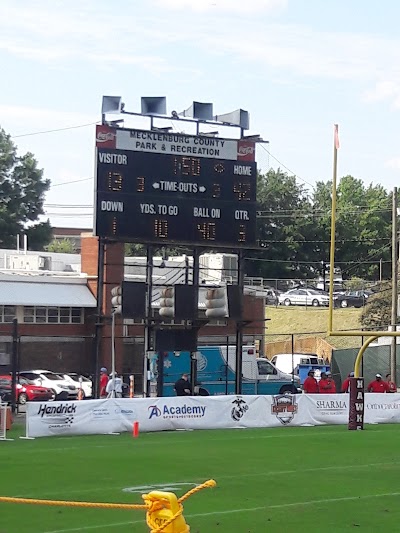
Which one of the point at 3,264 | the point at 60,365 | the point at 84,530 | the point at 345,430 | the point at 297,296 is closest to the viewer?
the point at 84,530

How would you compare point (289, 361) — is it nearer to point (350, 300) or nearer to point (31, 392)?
point (31, 392)

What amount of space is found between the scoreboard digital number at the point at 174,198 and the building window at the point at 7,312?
59.8 ft

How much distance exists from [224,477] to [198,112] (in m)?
16.7

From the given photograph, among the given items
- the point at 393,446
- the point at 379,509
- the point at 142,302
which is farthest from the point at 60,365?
the point at 379,509

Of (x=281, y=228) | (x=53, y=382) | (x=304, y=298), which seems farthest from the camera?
(x=281, y=228)

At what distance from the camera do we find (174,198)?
95.4 feet

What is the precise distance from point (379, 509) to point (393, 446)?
31.7 ft

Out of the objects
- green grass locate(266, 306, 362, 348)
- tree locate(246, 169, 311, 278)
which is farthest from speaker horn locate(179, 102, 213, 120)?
tree locate(246, 169, 311, 278)

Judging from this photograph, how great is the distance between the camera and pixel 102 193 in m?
28.2

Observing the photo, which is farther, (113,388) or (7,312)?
(7,312)

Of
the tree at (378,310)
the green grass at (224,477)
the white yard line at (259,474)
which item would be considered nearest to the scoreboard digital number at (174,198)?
the green grass at (224,477)

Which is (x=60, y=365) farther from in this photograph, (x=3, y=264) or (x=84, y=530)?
(x=84, y=530)

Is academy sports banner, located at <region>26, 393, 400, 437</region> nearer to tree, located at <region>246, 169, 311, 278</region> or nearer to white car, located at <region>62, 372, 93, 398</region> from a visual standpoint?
white car, located at <region>62, 372, 93, 398</region>

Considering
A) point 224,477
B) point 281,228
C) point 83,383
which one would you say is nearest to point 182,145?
point 224,477
